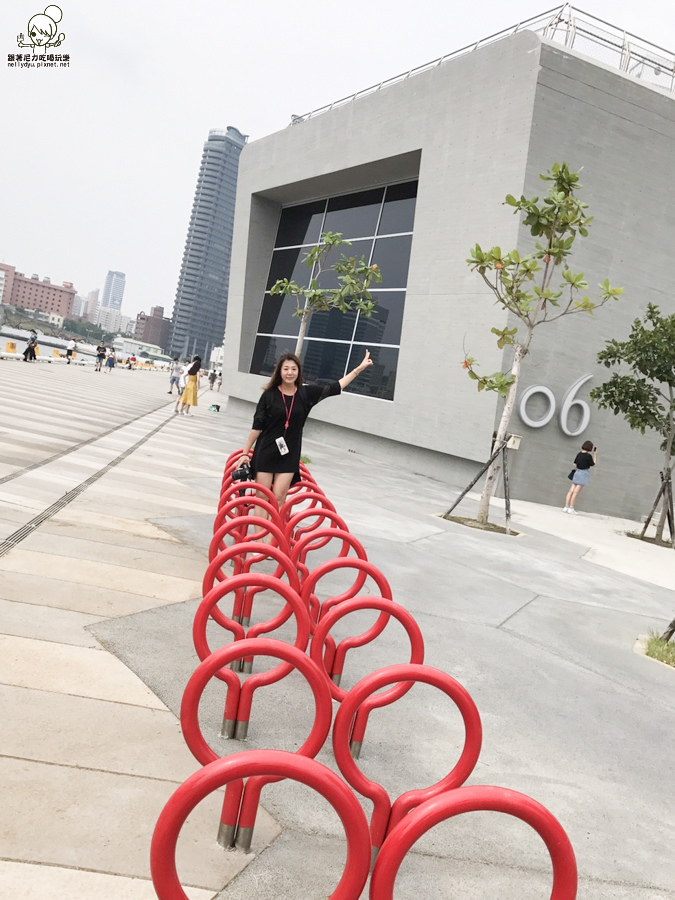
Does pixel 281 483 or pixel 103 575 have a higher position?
pixel 281 483

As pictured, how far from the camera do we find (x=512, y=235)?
15.6 m

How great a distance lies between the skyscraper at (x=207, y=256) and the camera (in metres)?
168

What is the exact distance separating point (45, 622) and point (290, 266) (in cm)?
2394

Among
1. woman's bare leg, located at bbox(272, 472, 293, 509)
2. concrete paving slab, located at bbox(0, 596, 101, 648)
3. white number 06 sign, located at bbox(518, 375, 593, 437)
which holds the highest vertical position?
white number 06 sign, located at bbox(518, 375, 593, 437)

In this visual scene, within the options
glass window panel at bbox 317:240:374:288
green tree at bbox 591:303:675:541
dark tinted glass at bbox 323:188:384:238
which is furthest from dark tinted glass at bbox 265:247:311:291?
green tree at bbox 591:303:675:541

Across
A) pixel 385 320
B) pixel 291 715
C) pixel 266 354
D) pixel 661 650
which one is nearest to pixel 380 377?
pixel 385 320

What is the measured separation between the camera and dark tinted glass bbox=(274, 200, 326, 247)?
996 inches

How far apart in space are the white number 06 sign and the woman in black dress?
10533mm

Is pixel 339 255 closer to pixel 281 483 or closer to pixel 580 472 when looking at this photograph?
pixel 580 472

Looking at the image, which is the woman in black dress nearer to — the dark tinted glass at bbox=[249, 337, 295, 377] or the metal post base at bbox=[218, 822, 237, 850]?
the metal post base at bbox=[218, 822, 237, 850]

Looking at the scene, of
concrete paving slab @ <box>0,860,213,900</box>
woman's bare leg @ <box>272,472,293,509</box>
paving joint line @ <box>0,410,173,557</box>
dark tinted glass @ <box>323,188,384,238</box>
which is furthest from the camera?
dark tinted glass @ <box>323,188,384,238</box>

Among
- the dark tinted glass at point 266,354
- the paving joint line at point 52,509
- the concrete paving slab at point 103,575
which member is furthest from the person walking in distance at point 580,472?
the dark tinted glass at point 266,354

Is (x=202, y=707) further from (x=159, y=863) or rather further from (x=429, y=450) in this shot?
(x=429, y=450)

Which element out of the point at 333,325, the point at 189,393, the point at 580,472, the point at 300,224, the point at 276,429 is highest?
the point at 300,224
